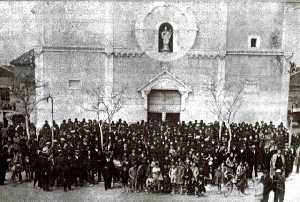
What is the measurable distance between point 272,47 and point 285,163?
9999 millimetres

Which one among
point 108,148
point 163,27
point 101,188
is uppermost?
point 163,27

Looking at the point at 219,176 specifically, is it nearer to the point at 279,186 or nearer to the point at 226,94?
the point at 279,186

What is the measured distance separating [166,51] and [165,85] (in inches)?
81.4

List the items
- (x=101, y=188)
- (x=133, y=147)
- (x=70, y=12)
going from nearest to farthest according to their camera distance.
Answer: (x=101, y=188), (x=133, y=147), (x=70, y=12)

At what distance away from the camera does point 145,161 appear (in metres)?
15.4

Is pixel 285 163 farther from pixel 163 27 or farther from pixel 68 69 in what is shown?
pixel 68 69

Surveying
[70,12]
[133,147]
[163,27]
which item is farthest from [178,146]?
[70,12]

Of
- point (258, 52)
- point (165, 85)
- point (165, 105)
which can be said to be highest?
point (258, 52)

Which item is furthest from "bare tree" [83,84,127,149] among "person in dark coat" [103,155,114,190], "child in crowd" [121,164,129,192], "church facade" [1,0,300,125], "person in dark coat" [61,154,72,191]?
"person in dark coat" [61,154,72,191]

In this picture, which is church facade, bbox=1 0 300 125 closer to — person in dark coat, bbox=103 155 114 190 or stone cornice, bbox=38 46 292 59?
stone cornice, bbox=38 46 292 59

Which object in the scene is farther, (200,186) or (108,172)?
(108,172)

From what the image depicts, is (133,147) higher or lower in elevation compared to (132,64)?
lower

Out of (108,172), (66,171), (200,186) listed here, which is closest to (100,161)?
(108,172)

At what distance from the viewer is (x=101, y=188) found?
15.6 m
